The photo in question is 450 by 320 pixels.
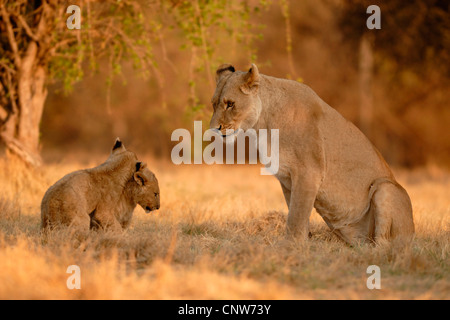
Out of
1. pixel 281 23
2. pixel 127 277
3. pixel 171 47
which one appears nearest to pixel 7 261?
pixel 127 277

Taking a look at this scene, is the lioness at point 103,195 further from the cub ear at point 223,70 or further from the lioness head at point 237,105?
the cub ear at point 223,70

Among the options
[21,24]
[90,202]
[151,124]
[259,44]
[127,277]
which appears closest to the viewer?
[127,277]

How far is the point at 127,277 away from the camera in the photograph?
185 inches

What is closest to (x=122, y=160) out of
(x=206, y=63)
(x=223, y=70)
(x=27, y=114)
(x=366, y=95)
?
(x=223, y=70)

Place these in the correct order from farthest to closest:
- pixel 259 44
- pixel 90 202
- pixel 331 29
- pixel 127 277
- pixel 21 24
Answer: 1. pixel 259 44
2. pixel 331 29
3. pixel 21 24
4. pixel 90 202
5. pixel 127 277

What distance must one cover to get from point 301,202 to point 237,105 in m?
1.19

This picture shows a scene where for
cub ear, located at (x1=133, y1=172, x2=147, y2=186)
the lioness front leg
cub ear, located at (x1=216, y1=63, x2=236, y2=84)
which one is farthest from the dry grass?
cub ear, located at (x1=216, y1=63, x2=236, y2=84)

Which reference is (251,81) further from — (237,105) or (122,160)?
(122,160)

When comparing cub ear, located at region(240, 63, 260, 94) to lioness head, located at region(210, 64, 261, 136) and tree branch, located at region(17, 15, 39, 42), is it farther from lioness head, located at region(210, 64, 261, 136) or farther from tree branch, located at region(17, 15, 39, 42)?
tree branch, located at region(17, 15, 39, 42)

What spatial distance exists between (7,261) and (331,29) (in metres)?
22.0

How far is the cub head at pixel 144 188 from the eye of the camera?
6.60m
